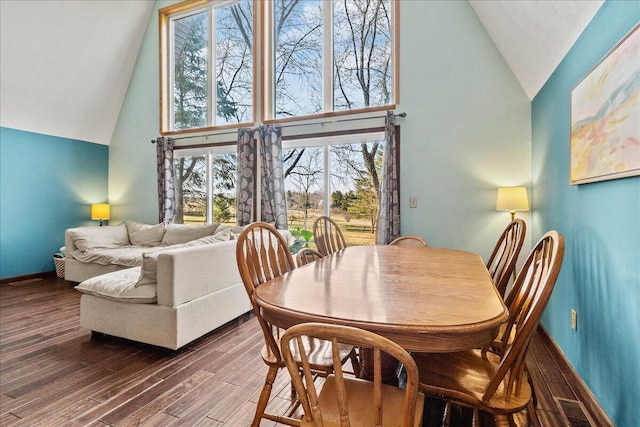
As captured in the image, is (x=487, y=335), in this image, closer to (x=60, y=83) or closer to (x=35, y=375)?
(x=35, y=375)

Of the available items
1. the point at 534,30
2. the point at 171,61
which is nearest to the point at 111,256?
the point at 171,61

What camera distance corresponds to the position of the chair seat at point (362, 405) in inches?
37.5

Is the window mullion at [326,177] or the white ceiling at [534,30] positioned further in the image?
the window mullion at [326,177]

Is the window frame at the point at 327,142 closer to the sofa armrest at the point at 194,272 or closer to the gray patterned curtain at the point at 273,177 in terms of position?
the gray patterned curtain at the point at 273,177

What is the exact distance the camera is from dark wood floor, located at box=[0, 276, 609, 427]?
5.45 feet

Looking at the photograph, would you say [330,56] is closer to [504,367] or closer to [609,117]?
[609,117]

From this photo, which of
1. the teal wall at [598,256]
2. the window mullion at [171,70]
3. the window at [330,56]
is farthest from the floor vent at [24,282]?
the teal wall at [598,256]

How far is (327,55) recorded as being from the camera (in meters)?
4.26

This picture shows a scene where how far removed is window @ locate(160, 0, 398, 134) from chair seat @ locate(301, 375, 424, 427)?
3430 millimetres

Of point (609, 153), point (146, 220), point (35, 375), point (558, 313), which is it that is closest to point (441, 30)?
point (609, 153)

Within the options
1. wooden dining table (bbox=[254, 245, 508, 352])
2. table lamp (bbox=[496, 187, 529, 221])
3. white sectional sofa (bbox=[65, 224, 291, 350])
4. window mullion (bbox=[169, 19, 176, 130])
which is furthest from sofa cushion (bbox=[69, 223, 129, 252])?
table lamp (bbox=[496, 187, 529, 221])

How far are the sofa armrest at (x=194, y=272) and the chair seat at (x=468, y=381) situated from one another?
1.76 meters

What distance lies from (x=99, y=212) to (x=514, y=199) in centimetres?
612

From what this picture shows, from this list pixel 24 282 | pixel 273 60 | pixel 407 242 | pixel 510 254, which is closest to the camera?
pixel 510 254
